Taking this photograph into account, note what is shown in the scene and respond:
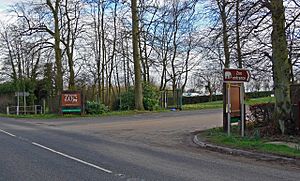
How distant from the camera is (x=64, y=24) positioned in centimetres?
3975

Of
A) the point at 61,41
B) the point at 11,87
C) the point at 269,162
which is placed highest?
the point at 61,41

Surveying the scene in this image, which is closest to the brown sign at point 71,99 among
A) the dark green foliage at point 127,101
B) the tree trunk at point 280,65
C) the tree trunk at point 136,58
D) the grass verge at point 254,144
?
the tree trunk at point 136,58

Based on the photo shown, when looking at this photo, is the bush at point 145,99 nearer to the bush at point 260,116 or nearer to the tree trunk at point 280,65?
the bush at point 260,116

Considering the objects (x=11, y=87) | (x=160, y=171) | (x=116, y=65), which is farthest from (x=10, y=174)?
(x=11, y=87)

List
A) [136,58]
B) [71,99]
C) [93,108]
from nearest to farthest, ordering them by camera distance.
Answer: [71,99]
[93,108]
[136,58]

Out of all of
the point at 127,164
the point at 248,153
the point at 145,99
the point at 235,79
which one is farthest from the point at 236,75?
the point at 145,99

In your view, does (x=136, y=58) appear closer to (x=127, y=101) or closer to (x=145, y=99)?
(x=145, y=99)

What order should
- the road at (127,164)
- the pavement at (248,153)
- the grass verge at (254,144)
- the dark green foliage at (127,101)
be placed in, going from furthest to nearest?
the dark green foliage at (127,101) < the grass verge at (254,144) < the pavement at (248,153) < the road at (127,164)

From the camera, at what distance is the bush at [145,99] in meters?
39.9

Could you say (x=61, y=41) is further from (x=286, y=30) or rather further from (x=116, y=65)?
(x=286, y=30)

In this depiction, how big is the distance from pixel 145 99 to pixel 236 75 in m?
24.7

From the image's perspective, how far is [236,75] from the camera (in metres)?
15.5

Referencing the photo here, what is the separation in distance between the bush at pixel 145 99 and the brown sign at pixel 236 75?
24.4m

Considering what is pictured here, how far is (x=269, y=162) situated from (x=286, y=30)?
692cm
